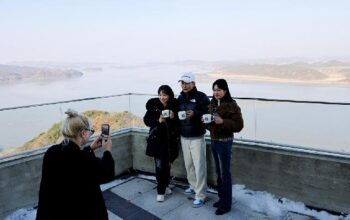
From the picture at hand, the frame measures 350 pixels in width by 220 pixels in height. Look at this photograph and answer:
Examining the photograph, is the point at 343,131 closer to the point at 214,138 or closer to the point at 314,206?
the point at 314,206

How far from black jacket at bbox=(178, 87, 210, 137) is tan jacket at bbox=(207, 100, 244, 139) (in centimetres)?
28

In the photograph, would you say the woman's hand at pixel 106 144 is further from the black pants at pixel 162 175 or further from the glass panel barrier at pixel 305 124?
the glass panel barrier at pixel 305 124

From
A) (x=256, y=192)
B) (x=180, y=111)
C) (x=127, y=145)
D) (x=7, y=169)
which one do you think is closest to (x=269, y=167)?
(x=256, y=192)

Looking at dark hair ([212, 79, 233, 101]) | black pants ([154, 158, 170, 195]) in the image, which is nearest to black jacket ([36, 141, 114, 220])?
dark hair ([212, 79, 233, 101])

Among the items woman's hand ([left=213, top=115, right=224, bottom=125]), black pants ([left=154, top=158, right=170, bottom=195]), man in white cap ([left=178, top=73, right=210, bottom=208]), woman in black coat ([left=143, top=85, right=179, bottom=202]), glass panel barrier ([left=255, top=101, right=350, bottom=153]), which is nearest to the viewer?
woman's hand ([left=213, top=115, right=224, bottom=125])

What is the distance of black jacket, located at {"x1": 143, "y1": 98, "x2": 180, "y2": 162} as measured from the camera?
4.86 m

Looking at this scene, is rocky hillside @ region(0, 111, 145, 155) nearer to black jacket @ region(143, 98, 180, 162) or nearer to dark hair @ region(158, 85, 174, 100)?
black jacket @ region(143, 98, 180, 162)

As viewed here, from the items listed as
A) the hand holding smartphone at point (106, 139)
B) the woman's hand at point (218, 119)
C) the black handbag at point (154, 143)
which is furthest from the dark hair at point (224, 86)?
the hand holding smartphone at point (106, 139)

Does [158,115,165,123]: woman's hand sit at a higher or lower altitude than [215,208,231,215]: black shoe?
higher

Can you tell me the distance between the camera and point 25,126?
4.93 metres

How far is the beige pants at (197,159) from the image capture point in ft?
15.4

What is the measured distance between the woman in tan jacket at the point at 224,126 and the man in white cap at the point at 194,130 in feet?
0.79

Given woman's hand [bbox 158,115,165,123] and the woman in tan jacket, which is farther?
woman's hand [bbox 158,115,165,123]

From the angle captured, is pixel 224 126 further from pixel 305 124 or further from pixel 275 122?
pixel 305 124
